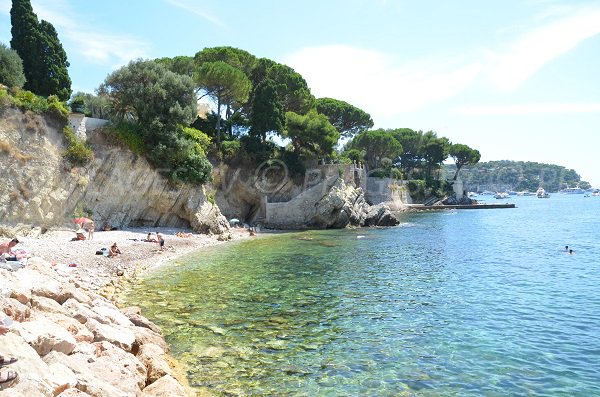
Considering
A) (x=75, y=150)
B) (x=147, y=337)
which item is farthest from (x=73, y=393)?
(x=75, y=150)

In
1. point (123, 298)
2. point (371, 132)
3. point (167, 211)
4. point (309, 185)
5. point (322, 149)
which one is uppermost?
point (371, 132)

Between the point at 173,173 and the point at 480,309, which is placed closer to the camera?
the point at 480,309

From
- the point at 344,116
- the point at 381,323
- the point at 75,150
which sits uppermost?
the point at 344,116

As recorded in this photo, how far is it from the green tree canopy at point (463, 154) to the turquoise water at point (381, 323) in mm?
82342

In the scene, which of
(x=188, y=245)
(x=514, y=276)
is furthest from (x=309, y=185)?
(x=514, y=276)

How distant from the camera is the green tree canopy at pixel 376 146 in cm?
8781

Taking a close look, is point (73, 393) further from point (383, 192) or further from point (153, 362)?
point (383, 192)

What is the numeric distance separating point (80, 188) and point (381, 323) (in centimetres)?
2668

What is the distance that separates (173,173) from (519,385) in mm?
32639

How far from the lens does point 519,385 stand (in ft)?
33.6

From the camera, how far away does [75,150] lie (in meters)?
31.6

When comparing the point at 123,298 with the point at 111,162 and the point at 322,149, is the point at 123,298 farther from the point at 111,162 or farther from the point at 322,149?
the point at 322,149

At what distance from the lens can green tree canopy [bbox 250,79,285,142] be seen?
5106 cm

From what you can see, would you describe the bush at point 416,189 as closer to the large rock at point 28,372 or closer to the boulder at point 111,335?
the boulder at point 111,335
